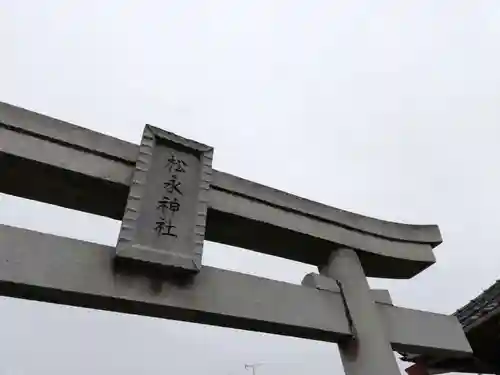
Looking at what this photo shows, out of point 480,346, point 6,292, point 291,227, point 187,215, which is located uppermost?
point 480,346

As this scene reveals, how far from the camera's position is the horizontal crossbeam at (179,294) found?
219cm

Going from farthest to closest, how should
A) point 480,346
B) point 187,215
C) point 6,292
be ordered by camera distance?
point 480,346 < point 187,215 < point 6,292

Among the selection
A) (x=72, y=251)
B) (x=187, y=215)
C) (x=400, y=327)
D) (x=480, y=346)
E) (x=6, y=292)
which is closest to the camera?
(x=6, y=292)

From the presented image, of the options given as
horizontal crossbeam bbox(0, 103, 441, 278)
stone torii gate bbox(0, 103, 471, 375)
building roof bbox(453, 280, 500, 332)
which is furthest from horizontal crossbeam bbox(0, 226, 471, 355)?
building roof bbox(453, 280, 500, 332)

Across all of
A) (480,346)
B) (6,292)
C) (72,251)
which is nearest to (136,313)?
(72,251)

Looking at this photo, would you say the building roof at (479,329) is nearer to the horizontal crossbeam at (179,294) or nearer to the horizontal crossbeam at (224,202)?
the horizontal crossbeam at (224,202)

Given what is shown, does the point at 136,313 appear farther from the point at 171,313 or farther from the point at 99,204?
the point at 99,204

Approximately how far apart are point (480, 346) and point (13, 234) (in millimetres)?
6508

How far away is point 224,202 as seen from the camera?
3004 millimetres

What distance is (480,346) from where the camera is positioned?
6.24 m

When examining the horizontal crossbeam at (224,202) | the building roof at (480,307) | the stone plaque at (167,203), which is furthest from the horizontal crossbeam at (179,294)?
the building roof at (480,307)

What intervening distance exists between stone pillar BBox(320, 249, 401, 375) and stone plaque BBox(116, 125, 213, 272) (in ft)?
3.87

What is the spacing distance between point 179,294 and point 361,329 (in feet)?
4.26

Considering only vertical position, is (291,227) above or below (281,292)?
above
